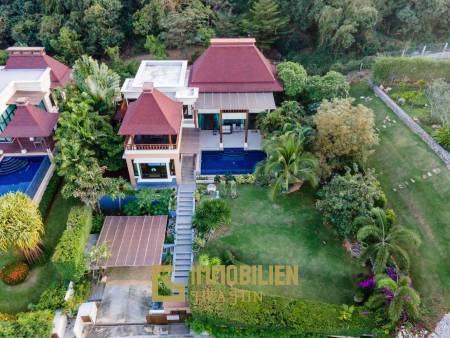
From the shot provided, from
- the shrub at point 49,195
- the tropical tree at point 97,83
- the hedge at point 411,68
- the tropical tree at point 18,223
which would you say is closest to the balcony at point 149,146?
the tropical tree at point 97,83

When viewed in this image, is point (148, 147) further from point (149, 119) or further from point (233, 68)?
point (233, 68)

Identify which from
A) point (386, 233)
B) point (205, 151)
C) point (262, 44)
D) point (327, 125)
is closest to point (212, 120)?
point (205, 151)

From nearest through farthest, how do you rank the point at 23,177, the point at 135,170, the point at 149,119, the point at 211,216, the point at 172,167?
the point at 211,216, the point at 149,119, the point at 23,177, the point at 172,167, the point at 135,170

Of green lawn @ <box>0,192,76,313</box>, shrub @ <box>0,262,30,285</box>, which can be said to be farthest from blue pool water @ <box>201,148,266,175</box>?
shrub @ <box>0,262,30,285</box>

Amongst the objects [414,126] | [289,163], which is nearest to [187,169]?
[289,163]

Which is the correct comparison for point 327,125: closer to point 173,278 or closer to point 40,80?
point 173,278

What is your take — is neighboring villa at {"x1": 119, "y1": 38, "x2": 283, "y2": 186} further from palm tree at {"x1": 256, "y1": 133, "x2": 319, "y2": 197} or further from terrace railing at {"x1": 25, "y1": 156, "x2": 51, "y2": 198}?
terrace railing at {"x1": 25, "y1": 156, "x2": 51, "y2": 198}
